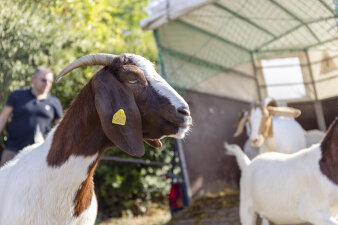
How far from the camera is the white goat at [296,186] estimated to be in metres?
3.37

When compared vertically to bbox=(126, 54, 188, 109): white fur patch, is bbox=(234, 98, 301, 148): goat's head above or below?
below

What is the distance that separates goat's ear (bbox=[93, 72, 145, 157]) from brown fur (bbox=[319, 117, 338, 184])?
1880 mm

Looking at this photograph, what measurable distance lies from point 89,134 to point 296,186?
2150mm

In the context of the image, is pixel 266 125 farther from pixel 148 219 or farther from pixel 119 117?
pixel 119 117

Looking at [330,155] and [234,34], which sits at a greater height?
[330,155]

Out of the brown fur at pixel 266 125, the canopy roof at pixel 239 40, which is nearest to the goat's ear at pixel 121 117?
the canopy roof at pixel 239 40

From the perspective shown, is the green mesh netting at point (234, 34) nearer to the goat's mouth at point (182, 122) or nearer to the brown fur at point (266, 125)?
the brown fur at point (266, 125)

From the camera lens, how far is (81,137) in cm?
247

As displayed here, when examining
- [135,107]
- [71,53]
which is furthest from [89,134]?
[71,53]

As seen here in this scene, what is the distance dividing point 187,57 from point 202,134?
1369 millimetres

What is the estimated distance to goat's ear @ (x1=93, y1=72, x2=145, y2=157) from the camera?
231 centimetres

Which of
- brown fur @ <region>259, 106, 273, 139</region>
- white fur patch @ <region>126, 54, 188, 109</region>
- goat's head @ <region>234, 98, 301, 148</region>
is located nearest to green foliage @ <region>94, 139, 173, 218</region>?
goat's head @ <region>234, 98, 301, 148</region>

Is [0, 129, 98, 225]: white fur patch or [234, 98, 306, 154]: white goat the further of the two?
[234, 98, 306, 154]: white goat

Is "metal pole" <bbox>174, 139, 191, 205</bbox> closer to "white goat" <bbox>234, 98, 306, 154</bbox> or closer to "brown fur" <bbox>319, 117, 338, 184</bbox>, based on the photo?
"white goat" <bbox>234, 98, 306, 154</bbox>
